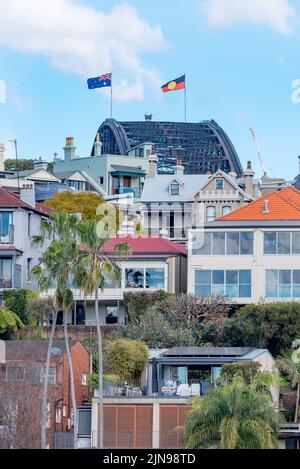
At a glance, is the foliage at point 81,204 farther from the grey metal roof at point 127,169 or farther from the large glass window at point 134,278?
the grey metal roof at point 127,169

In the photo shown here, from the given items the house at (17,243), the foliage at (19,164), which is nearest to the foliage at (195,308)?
the house at (17,243)

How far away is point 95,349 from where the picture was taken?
72.8 m

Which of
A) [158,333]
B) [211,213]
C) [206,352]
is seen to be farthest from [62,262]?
[211,213]

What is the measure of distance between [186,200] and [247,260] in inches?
1087

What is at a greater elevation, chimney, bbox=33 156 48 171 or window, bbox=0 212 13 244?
chimney, bbox=33 156 48 171

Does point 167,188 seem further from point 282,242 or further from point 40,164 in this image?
point 282,242

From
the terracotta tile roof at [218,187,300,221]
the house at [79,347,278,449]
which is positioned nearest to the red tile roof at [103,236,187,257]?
the terracotta tile roof at [218,187,300,221]

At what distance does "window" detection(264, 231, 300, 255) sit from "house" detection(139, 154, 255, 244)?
2068 centimetres

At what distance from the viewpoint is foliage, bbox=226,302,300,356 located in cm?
7338

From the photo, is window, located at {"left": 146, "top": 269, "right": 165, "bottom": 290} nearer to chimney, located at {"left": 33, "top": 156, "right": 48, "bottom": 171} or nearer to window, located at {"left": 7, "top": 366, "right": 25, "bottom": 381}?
window, located at {"left": 7, "top": 366, "right": 25, "bottom": 381}

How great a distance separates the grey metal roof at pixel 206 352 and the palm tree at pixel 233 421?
13.3 m

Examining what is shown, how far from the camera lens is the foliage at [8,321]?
243 feet
